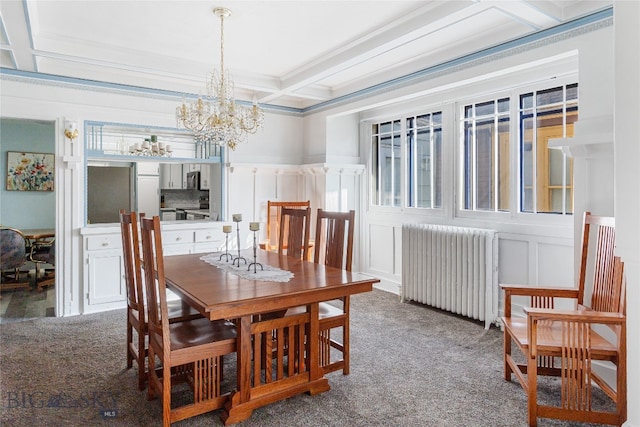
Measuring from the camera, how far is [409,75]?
13.5 feet

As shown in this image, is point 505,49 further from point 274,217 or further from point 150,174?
point 150,174

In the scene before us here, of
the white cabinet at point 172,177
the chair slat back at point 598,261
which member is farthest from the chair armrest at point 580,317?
the white cabinet at point 172,177

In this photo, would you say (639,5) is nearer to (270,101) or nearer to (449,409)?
(449,409)

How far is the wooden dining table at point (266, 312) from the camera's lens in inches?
85.0

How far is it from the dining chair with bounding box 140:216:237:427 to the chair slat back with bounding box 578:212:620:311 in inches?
85.8

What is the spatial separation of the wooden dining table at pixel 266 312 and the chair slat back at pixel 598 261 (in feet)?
4.50

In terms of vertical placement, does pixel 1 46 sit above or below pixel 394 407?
above

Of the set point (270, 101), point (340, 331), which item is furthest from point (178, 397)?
point (270, 101)

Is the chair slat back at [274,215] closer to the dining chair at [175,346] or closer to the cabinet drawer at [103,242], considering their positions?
the cabinet drawer at [103,242]

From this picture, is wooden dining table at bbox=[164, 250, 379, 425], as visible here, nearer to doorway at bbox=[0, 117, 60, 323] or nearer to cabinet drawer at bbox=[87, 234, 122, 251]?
cabinet drawer at bbox=[87, 234, 122, 251]

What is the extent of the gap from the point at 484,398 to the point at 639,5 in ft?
6.97

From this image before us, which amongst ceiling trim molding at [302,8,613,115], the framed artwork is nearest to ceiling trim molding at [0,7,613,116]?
Result: ceiling trim molding at [302,8,613,115]

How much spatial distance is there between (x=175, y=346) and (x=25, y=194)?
18.3 feet

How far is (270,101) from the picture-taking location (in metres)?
5.34
